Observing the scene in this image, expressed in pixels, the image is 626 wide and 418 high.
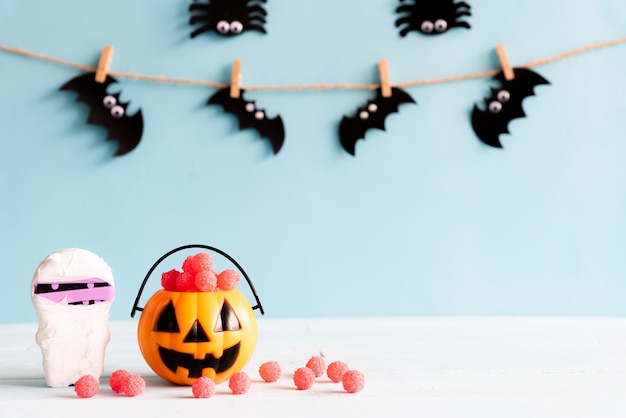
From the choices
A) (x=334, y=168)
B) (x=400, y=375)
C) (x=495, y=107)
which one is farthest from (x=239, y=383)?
(x=495, y=107)

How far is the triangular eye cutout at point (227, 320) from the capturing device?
2.68 ft

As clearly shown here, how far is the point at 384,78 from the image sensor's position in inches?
60.4

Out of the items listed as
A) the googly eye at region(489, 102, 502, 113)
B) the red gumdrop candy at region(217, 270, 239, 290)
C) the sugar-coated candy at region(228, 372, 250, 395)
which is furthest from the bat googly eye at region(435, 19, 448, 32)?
→ the sugar-coated candy at region(228, 372, 250, 395)

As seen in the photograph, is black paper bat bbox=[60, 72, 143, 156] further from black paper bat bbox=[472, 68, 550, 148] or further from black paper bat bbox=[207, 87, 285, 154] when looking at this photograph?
black paper bat bbox=[472, 68, 550, 148]

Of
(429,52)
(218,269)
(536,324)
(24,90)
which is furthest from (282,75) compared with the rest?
(536,324)

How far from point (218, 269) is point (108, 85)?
0.53m

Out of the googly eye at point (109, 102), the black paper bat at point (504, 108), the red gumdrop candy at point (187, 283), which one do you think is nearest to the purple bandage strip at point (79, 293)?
the red gumdrop candy at point (187, 283)

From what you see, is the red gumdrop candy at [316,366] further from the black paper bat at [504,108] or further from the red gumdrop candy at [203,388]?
the black paper bat at [504,108]

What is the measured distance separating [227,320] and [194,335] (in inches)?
1.9

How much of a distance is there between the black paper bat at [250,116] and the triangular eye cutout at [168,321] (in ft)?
2.48

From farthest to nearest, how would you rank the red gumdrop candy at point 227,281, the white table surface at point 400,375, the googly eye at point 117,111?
the googly eye at point 117,111
the red gumdrop candy at point 227,281
the white table surface at point 400,375

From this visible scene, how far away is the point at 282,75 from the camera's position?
5.04 ft

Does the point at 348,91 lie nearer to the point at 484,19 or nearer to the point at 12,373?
the point at 484,19

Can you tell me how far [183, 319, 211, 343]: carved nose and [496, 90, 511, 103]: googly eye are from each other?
1.06 meters
